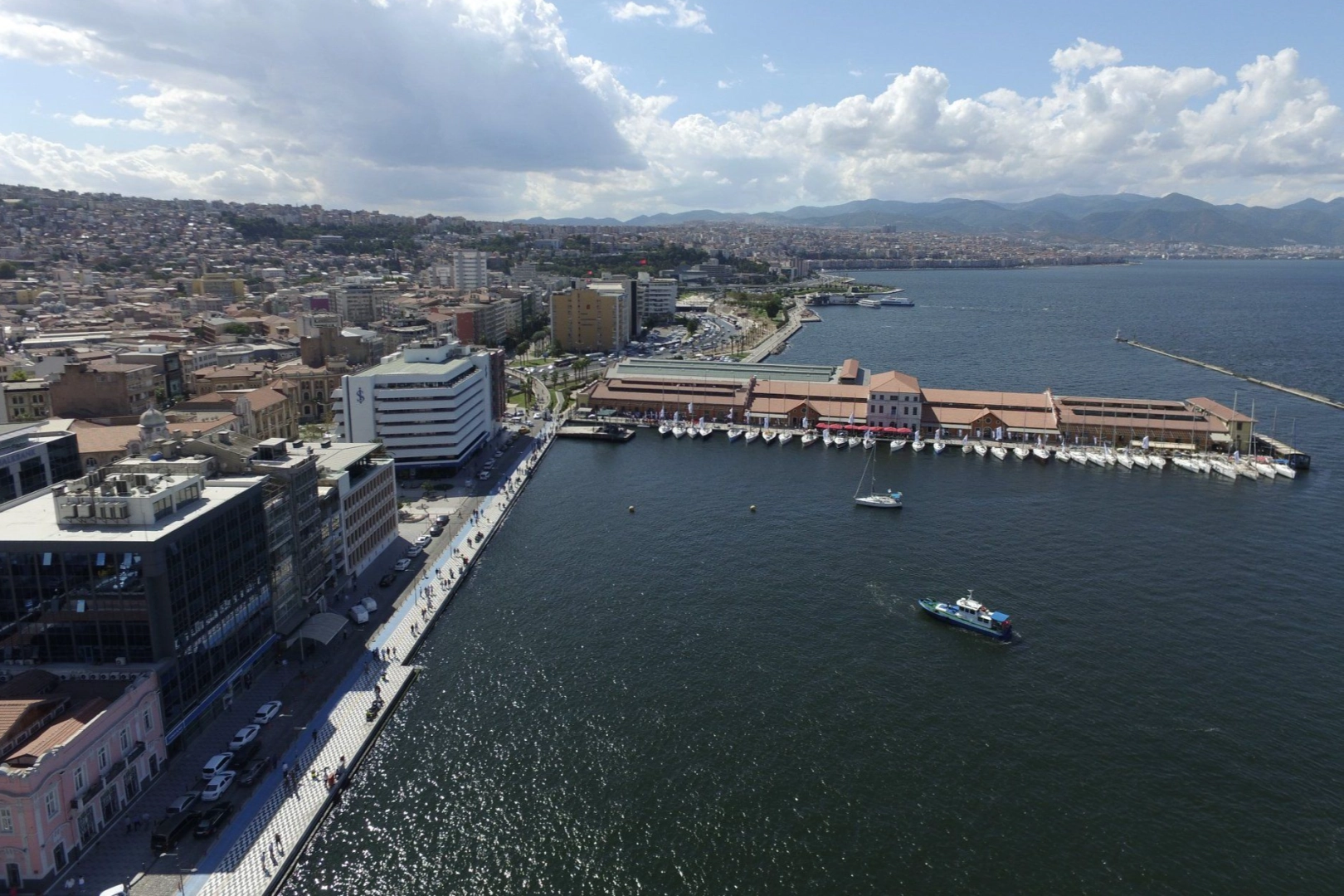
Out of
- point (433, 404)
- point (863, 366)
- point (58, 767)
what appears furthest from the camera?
point (863, 366)

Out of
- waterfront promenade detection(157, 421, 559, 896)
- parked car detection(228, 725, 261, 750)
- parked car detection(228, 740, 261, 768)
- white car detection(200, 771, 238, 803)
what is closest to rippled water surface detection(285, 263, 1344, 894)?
waterfront promenade detection(157, 421, 559, 896)

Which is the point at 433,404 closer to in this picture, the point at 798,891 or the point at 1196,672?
the point at 798,891


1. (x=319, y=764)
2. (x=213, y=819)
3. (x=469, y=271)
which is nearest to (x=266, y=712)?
(x=319, y=764)

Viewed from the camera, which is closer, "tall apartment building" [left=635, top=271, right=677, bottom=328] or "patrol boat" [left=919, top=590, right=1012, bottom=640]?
"patrol boat" [left=919, top=590, right=1012, bottom=640]

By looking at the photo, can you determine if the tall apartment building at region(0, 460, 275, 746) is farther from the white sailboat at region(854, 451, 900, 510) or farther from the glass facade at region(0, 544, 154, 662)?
the white sailboat at region(854, 451, 900, 510)

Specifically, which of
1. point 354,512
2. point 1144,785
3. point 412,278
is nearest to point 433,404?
point 354,512

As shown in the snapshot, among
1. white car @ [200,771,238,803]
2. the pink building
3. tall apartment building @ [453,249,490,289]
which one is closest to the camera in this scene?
the pink building
